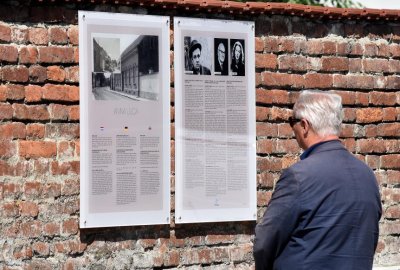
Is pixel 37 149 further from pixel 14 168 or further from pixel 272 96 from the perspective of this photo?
pixel 272 96

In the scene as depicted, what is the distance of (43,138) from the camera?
4.75 m

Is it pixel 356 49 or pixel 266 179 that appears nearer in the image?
pixel 266 179

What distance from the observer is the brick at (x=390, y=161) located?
5.72 meters

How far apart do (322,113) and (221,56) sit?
1.76 m

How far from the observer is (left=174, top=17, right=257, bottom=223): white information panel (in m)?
5.07

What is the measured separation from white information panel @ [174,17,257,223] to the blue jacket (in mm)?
1673

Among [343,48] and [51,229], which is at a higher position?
[343,48]

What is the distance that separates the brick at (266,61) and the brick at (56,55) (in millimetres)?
1280

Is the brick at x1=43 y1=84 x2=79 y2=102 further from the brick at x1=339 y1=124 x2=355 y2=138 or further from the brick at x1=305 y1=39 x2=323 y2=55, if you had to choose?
the brick at x1=339 y1=124 x2=355 y2=138

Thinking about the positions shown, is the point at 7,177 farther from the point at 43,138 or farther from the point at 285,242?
the point at 285,242

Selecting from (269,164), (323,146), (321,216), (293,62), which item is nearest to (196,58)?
(293,62)

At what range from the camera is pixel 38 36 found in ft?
15.5

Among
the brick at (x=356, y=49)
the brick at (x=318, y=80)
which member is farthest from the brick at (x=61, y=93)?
the brick at (x=356, y=49)

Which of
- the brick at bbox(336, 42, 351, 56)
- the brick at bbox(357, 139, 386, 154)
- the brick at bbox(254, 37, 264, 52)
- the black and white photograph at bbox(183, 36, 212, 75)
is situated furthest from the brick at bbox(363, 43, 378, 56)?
the black and white photograph at bbox(183, 36, 212, 75)
